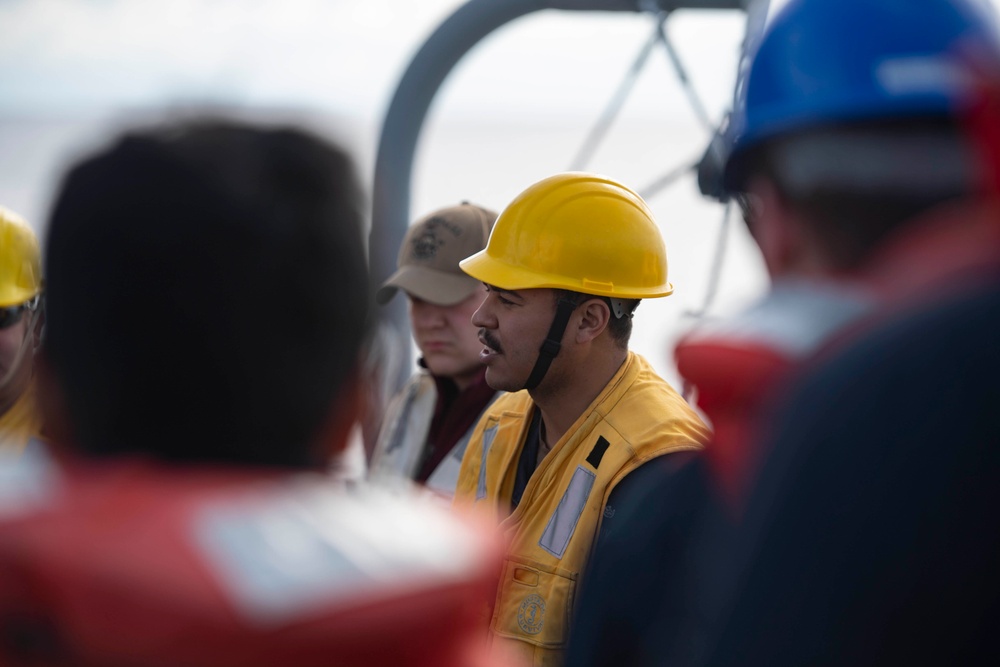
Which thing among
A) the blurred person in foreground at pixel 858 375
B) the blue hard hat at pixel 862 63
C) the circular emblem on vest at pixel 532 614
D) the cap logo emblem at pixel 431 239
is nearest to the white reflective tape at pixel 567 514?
the circular emblem on vest at pixel 532 614

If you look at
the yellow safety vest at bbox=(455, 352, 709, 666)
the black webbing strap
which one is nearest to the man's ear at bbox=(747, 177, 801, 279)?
the yellow safety vest at bbox=(455, 352, 709, 666)

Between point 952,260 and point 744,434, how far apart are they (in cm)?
25

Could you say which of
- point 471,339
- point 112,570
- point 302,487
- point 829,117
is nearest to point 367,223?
point 302,487

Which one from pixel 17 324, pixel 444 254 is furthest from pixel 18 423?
pixel 444 254

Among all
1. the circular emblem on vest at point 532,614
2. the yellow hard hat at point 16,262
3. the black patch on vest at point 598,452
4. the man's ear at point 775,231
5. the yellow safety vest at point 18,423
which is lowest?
the circular emblem on vest at point 532,614

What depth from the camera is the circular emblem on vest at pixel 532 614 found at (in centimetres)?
Result: 235

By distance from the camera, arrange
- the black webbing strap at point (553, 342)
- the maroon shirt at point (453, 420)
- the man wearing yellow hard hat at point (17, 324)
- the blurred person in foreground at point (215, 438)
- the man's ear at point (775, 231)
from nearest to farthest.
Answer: the blurred person in foreground at point (215, 438) → the man's ear at point (775, 231) → the man wearing yellow hard hat at point (17, 324) → the black webbing strap at point (553, 342) → the maroon shirt at point (453, 420)

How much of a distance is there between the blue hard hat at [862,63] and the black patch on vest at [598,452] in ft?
4.62

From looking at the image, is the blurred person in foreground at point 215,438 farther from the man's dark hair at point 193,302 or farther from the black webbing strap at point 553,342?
the black webbing strap at point 553,342

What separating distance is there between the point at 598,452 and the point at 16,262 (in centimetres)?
206

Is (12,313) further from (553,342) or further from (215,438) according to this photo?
(215,438)

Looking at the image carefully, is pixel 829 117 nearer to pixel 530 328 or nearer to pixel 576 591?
pixel 576 591

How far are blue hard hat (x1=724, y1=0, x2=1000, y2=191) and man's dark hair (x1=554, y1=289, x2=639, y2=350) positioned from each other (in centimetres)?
164

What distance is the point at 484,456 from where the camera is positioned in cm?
304
